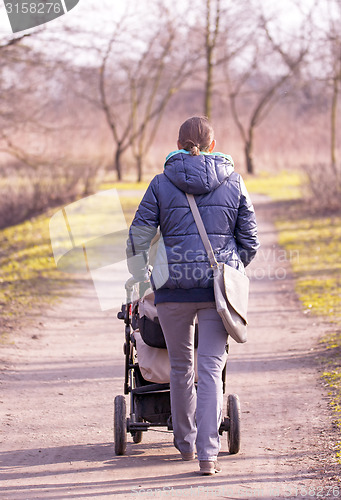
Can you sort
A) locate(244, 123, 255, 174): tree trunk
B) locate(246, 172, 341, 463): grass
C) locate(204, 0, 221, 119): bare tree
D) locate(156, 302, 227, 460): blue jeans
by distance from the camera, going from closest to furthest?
locate(156, 302, 227, 460): blue jeans < locate(246, 172, 341, 463): grass < locate(204, 0, 221, 119): bare tree < locate(244, 123, 255, 174): tree trunk

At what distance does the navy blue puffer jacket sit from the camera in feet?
13.2

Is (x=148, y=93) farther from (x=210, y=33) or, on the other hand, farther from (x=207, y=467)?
(x=207, y=467)

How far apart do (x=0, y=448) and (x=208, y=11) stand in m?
24.4

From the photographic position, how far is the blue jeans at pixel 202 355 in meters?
4.07

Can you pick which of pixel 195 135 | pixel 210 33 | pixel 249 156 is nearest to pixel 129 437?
pixel 195 135

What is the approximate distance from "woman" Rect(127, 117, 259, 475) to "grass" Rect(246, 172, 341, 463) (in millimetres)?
894

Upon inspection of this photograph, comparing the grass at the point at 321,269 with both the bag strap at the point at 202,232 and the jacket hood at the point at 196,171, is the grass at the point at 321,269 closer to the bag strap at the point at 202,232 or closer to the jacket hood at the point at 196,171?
the bag strap at the point at 202,232

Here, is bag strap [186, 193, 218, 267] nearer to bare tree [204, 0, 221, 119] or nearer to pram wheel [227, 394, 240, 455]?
pram wheel [227, 394, 240, 455]

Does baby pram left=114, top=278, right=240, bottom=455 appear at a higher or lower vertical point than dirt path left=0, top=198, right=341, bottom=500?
higher

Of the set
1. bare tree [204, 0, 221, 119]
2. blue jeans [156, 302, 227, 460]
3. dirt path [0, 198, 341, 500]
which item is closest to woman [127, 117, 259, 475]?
blue jeans [156, 302, 227, 460]

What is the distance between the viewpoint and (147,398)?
14.8 ft

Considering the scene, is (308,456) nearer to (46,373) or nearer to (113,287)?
(46,373)

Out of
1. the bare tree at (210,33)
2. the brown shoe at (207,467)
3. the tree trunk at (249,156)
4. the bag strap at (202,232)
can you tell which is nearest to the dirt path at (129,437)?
the brown shoe at (207,467)

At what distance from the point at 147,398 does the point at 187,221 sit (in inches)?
45.4
